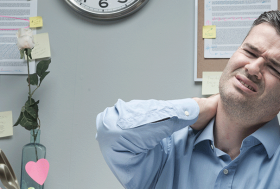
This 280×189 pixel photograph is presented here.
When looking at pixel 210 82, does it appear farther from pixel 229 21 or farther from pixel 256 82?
pixel 256 82

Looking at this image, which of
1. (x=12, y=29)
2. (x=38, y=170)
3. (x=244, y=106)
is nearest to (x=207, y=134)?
(x=244, y=106)

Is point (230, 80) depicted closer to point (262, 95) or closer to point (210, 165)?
point (262, 95)

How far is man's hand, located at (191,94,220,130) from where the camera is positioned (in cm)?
96

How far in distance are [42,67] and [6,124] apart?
341 mm

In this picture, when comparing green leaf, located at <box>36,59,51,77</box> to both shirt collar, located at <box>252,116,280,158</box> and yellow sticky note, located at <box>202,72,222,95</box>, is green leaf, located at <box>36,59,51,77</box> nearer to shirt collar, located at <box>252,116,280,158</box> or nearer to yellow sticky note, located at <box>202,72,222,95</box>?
yellow sticky note, located at <box>202,72,222,95</box>

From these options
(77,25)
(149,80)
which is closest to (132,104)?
(149,80)

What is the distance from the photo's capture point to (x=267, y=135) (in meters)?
0.92

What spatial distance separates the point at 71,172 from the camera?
1.36 meters

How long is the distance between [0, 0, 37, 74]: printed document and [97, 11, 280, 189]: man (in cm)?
76

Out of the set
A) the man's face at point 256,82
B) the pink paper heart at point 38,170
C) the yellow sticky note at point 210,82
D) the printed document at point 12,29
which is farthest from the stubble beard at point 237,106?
the printed document at point 12,29

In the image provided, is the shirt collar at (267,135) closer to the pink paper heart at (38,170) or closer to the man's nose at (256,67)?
the man's nose at (256,67)

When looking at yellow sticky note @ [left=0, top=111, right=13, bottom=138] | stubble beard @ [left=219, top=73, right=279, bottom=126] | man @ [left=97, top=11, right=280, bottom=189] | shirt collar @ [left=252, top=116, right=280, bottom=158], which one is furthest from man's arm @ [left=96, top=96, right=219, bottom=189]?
yellow sticky note @ [left=0, top=111, right=13, bottom=138]

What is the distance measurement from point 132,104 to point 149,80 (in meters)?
0.50

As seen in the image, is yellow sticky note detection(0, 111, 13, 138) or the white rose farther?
yellow sticky note detection(0, 111, 13, 138)
